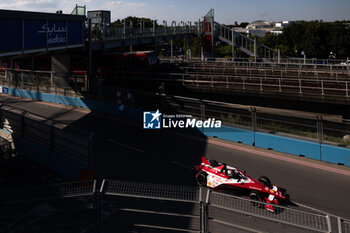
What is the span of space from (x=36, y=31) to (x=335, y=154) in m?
16.9

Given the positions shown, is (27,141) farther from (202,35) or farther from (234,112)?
(202,35)

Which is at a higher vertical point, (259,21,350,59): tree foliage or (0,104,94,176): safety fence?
(259,21,350,59): tree foliage

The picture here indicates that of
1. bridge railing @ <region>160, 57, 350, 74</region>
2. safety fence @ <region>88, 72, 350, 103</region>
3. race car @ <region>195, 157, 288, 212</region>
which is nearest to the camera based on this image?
race car @ <region>195, 157, 288, 212</region>

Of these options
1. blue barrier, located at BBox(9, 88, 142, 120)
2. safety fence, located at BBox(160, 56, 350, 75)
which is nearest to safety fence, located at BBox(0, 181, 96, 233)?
blue barrier, located at BBox(9, 88, 142, 120)

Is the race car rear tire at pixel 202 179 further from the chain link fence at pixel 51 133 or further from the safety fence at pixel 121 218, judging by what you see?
the chain link fence at pixel 51 133

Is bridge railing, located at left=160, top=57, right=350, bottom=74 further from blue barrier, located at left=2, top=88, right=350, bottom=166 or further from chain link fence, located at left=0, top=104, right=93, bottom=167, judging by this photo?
chain link fence, located at left=0, top=104, right=93, bottom=167

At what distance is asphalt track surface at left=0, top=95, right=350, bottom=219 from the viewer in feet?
35.1

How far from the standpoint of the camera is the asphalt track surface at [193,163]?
10.7 m

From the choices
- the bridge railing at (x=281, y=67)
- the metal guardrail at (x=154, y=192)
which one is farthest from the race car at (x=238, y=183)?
the bridge railing at (x=281, y=67)

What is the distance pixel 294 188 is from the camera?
10.9 metres

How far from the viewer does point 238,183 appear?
9883mm

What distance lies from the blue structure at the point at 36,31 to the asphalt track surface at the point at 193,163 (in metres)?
5.98

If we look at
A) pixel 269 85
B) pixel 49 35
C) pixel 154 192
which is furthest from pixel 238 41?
pixel 154 192

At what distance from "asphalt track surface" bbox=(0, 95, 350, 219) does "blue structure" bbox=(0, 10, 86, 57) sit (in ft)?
19.6
